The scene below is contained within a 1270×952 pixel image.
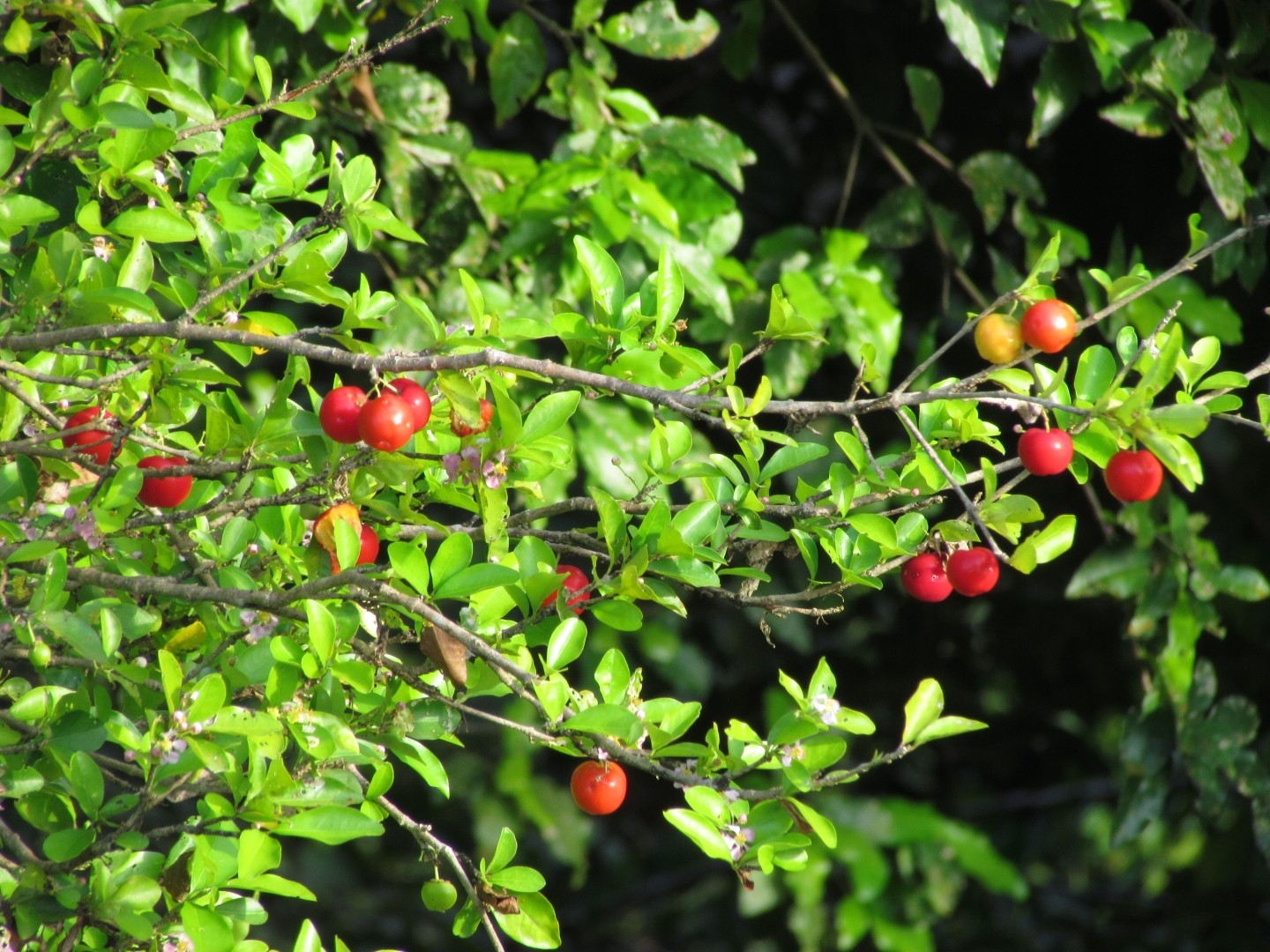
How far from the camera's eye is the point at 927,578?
2.88 ft

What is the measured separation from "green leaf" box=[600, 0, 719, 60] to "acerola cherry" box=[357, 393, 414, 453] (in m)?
0.93

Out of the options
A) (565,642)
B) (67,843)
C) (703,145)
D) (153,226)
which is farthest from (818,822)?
(703,145)

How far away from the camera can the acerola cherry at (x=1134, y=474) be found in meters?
Answer: 0.81

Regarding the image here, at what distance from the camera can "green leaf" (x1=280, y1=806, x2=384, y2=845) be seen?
747 millimetres

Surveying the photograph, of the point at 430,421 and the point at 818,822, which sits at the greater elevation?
the point at 430,421

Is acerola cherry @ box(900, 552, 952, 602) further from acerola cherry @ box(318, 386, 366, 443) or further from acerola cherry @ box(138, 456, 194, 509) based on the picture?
acerola cherry @ box(138, 456, 194, 509)

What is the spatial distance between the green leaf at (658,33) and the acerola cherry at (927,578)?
87 cm

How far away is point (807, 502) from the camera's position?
878 millimetres

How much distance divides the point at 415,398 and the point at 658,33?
0.94 metres

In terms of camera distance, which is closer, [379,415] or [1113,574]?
[379,415]

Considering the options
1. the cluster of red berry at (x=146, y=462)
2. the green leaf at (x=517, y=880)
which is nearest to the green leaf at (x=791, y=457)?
the green leaf at (x=517, y=880)

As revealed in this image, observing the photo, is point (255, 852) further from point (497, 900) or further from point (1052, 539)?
point (1052, 539)

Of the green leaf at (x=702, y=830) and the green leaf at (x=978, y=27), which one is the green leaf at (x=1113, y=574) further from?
the green leaf at (x=702, y=830)

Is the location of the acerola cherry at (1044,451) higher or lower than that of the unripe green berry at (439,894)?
higher
